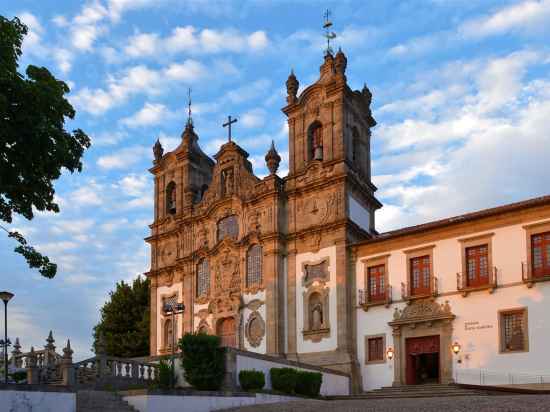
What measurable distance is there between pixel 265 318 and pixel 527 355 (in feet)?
43.2

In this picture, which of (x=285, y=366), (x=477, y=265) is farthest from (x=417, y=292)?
(x=285, y=366)

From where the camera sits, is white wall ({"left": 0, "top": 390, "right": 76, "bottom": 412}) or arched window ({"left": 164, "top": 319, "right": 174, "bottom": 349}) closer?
white wall ({"left": 0, "top": 390, "right": 76, "bottom": 412})

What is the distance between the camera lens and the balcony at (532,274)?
2920 centimetres

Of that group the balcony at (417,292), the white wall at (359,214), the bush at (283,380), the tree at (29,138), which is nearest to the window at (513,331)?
the balcony at (417,292)

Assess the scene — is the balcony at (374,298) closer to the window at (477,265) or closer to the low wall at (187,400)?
the window at (477,265)

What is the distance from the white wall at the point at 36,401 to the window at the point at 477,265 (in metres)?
17.5

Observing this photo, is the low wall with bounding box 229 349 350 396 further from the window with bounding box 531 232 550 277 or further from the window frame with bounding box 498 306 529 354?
the window with bounding box 531 232 550 277

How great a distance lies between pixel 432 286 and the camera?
32.6m

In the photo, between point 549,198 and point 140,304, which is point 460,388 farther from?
point 140,304

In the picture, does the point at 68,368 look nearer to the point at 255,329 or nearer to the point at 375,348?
the point at 255,329

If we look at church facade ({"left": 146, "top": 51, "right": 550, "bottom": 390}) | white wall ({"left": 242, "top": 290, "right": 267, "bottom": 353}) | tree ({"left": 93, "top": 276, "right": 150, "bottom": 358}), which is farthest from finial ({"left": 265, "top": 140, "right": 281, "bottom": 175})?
tree ({"left": 93, "top": 276, "right": 150, "bottom": 358})

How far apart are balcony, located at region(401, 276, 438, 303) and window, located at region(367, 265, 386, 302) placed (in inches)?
46.0

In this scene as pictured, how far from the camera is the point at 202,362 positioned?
2808 centimetres

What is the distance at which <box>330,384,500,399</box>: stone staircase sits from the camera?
89.5 feet
